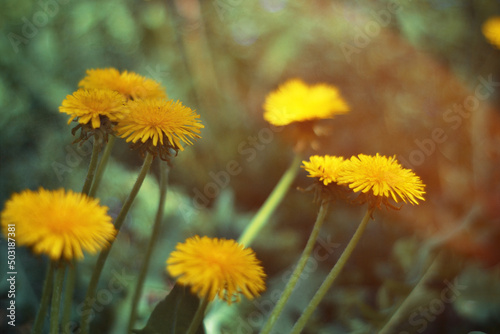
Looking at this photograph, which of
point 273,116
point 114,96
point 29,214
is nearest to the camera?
point 29,214

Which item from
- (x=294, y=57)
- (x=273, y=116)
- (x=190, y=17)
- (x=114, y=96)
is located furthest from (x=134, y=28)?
(x=114, y=96)

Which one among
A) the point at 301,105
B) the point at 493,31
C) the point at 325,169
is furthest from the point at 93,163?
the point at 493,31

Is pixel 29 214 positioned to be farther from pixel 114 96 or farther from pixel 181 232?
pixel 181 232

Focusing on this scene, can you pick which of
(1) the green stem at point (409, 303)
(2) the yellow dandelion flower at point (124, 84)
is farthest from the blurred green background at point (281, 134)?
(2) the yellow dandelion flower at point (124, 84)

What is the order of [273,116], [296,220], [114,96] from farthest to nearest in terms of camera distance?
[296,220] < [273,116] < [114,96]

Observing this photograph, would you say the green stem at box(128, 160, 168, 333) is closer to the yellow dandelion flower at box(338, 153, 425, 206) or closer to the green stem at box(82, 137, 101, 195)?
the green stem at box(82, 137, 101, 195)

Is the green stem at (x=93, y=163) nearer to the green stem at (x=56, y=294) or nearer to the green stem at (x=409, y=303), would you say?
the green stem at (x=56, y=294)
